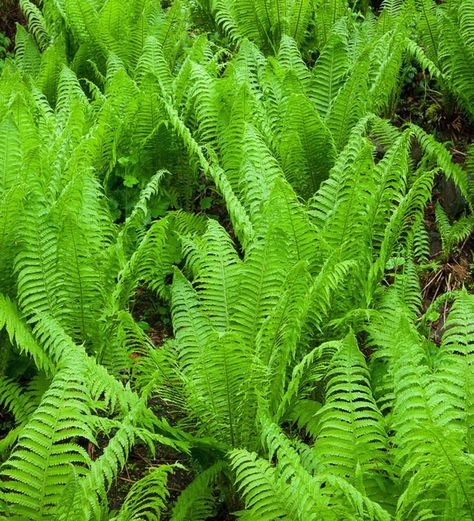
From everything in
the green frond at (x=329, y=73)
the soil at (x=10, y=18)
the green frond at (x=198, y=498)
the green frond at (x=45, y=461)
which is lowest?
the green frond at (x=198, y=498)

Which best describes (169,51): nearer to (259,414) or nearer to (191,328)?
(191,328)

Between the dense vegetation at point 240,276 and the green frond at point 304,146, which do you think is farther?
the green frond at point 304,146

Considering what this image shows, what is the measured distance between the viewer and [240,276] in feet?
10.8

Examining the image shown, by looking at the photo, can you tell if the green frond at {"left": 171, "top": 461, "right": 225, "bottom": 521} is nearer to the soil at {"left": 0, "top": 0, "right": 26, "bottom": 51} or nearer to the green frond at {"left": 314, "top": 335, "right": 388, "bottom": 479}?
the green frond at {"left": 314, "top": 335, "right": 388, "bottom": 479}

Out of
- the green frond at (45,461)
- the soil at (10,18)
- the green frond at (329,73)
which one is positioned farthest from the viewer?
the soil at (10,18)

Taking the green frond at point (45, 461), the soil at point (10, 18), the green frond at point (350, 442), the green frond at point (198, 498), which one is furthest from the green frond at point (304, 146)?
the soil at point (10, 18)

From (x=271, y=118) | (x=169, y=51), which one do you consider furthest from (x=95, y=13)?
(x=271, y=118)

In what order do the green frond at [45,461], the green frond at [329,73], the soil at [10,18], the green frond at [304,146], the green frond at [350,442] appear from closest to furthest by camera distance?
the green frond at [45,461] → the green frond at [350,442] → the green frond at [304,146] → the green frond at [329,73] → the soil at [10,18]

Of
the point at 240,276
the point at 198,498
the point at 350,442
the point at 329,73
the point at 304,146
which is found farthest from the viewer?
the point at 329,73

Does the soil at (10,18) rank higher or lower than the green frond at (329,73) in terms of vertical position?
lower

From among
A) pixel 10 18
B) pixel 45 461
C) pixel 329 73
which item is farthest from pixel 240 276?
pixel 10 18

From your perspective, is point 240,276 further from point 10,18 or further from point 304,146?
point 10,18

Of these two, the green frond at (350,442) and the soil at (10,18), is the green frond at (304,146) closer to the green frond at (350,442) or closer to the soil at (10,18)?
the green frond at (350,442)

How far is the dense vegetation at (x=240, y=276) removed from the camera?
249cm
